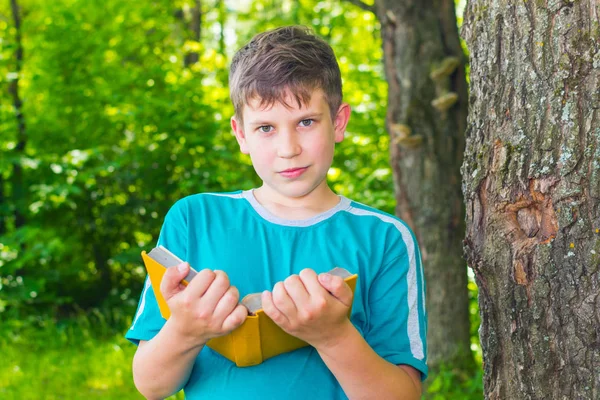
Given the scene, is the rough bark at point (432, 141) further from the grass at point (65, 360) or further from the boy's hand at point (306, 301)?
the boy's hand at point (306, 301)

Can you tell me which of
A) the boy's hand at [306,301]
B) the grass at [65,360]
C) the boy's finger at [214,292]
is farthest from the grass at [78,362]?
the boy's finger at [214,292]

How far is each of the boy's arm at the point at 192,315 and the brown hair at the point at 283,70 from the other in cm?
54

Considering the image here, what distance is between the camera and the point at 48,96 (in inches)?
267

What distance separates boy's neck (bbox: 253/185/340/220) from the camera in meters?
1.86

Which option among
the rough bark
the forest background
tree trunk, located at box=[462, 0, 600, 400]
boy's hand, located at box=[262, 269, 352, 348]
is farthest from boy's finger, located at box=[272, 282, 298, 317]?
the forest background

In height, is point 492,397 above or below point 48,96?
below

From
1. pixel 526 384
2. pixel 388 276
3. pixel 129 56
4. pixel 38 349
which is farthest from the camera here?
pixel 129 56

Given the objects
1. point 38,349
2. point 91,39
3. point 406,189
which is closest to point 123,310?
point 38,349

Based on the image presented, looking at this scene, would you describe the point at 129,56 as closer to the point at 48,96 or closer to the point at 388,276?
the point at 48,96

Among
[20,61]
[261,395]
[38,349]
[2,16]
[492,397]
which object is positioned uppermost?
[2,16]

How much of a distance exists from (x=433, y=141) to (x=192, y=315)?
130 inches

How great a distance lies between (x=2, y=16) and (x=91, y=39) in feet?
5.86

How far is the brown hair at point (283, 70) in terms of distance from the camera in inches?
69.4

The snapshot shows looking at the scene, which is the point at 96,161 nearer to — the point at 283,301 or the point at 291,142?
the point at 291,142
